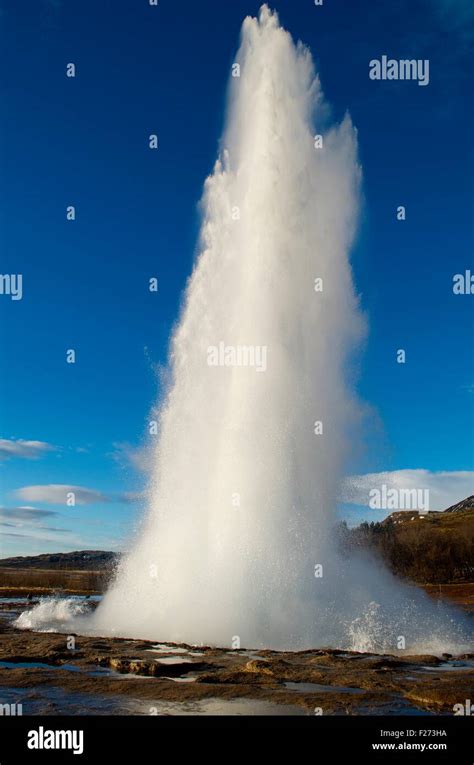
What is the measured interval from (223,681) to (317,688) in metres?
2.21

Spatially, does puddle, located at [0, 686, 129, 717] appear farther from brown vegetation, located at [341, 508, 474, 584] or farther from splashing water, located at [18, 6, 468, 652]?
brown vegetation, located at [341, 508, 474, 584]

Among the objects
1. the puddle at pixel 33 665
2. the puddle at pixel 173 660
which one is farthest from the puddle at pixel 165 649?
the puddle at pixel 33 665

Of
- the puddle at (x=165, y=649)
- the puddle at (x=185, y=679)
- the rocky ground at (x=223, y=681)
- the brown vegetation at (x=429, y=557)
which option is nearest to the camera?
the rocky ground at (x=223, y=681)

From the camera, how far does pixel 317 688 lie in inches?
526

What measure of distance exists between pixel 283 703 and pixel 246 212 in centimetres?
2216

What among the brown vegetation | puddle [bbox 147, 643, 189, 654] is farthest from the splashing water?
the brown vegetation

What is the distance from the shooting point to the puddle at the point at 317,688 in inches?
515

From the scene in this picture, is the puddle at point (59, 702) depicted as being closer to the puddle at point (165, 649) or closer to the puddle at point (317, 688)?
the puddle at point (317, 688)

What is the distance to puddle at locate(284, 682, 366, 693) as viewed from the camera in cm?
1308

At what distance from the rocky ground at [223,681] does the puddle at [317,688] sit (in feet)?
0.07

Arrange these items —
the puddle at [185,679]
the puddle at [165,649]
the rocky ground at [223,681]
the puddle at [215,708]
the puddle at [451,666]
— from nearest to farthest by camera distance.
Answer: the puddle at [215,708] < the rocky ground at [223,681] < the puddle at [185,679] < the puddle at [451,666] < the puddle at [165,649]

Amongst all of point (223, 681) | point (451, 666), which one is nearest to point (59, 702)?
point (223, 681)

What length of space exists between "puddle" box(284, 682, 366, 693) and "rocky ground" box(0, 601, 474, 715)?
0.02 m
